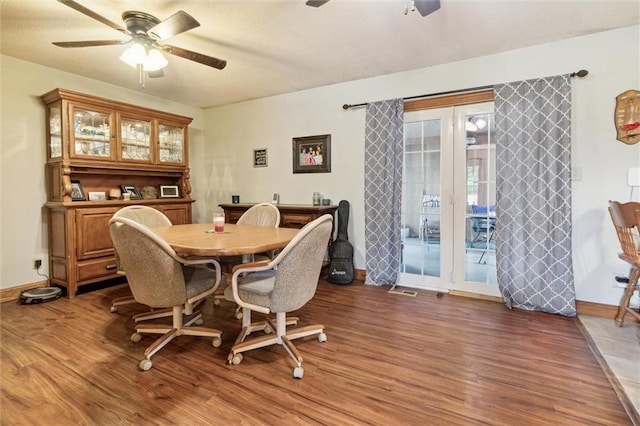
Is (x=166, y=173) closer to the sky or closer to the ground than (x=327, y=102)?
closer to the ground

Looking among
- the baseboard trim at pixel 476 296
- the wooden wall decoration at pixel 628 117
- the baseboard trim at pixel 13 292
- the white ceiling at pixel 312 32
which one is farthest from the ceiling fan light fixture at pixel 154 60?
the wooden wall decoration at pixel 628 117

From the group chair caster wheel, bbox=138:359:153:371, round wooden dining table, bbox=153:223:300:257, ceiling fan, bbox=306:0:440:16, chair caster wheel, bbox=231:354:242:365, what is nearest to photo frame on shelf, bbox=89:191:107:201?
round wooden dining table, bbox=153:223:300:257

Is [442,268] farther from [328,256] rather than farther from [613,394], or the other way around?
[613,394]

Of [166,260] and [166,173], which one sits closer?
[166,260]

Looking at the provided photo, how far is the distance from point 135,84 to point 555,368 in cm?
492

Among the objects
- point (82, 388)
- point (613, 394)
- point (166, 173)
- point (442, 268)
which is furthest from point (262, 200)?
point (613, 394)

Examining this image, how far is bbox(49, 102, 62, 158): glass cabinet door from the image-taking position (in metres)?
3.26

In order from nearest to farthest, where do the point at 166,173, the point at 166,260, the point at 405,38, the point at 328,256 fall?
1. the point at 166,260
2. the point at 405,38
3. the point at 328,256
4. the point at 166,173

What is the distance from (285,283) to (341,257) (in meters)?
1.92

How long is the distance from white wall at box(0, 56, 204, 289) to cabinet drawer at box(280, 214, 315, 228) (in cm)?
258

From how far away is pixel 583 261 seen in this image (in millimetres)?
2773

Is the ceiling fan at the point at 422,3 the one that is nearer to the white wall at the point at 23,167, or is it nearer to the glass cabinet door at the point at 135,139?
the glass cabinet door at the point at 135,139

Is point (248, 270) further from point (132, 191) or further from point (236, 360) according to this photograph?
point (132, 191)

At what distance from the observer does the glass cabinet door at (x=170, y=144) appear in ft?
13.7
